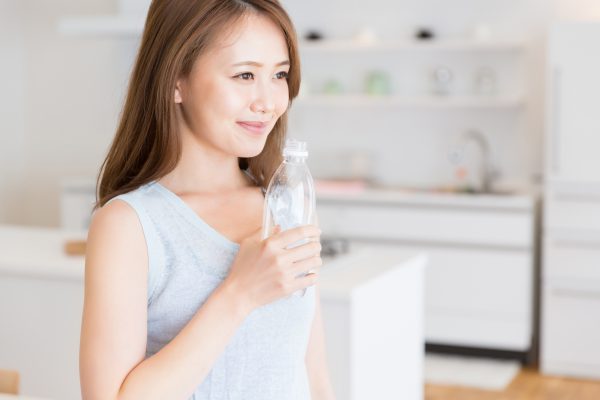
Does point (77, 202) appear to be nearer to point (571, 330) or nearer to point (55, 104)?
point (55, 104)

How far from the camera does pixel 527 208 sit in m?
4.94

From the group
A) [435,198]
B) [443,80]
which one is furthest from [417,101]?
[435,198]

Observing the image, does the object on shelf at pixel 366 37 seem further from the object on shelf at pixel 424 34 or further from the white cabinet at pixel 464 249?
the white cabinet at pixel 464 249

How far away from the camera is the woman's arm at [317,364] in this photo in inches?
59.0

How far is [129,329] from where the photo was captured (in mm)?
1202

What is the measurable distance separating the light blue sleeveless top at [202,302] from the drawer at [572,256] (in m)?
3.74

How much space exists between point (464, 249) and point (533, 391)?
0.85 meters

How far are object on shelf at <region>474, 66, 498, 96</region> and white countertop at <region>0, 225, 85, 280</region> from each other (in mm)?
2792

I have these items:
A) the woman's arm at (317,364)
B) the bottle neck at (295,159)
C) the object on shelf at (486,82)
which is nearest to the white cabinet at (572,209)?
the object on shelf at (486,82)

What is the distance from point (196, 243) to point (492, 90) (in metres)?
4.47

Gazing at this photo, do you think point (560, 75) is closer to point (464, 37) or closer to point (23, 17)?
point (464, 37)

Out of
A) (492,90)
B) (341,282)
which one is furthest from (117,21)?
(341,282)

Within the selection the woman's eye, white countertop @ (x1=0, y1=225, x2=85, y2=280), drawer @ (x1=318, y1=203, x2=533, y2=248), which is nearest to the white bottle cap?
the woman's eye

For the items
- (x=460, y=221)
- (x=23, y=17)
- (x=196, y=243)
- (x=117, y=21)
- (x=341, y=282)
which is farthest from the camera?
(x=23, y=17)
